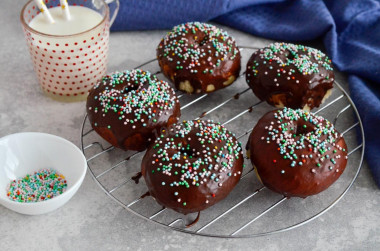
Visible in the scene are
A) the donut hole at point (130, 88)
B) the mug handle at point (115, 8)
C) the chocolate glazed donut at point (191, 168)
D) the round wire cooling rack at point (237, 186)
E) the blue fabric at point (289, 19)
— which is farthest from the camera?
the blue fabric at point (289, 19)

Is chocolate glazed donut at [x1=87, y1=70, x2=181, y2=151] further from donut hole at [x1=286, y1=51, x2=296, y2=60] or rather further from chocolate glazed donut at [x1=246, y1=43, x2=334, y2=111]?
donut hole at [x1=286, y1=51, x2=296, y2=60]

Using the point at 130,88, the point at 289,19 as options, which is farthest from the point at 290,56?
the point at 130,88

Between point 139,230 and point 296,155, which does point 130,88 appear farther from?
point 296,155

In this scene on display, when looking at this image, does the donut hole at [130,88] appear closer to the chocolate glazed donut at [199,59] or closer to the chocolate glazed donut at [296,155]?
the chocolate glazed donut at [199,59]

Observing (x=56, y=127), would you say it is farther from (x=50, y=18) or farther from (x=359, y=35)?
(x=359, y=35)

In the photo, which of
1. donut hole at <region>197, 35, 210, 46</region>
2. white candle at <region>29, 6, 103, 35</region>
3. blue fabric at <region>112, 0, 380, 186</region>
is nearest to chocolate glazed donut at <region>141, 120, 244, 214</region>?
donut hole at <region>197, 35, 210, 46</region>

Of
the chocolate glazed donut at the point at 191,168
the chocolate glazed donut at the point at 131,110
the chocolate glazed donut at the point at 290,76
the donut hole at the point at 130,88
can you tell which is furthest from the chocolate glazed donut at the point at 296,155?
the donut hole at the point at 130,88
